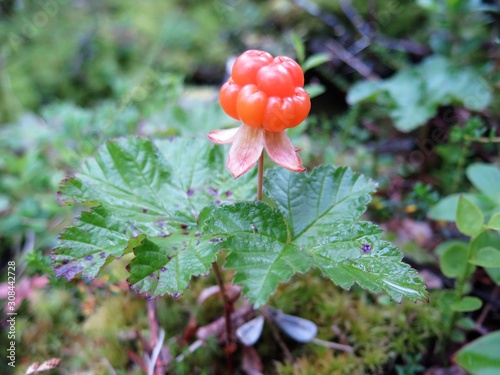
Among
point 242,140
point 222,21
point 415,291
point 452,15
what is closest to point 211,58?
point 222,21

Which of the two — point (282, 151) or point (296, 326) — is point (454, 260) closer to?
point (296, 326)

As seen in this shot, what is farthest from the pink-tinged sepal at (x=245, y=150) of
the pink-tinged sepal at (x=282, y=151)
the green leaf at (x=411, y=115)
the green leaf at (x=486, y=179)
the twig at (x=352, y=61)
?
the twig at (x=352, y=61)

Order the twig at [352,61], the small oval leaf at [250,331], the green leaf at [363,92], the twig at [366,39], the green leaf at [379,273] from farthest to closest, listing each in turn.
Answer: the twig at [366,39] → the twig at [352,61] → the green leaf at [363,92] → the small oval leaf at [250,331] → the green leaf at [379,273]

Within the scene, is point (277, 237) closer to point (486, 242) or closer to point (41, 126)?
point (486, 242)

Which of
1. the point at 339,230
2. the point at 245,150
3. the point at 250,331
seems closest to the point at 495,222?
the point at 339,230

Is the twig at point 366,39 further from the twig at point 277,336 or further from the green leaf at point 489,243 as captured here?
the twig at point 277,336

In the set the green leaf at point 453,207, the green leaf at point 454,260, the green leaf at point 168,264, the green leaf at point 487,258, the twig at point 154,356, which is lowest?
the twig at point 154,356
